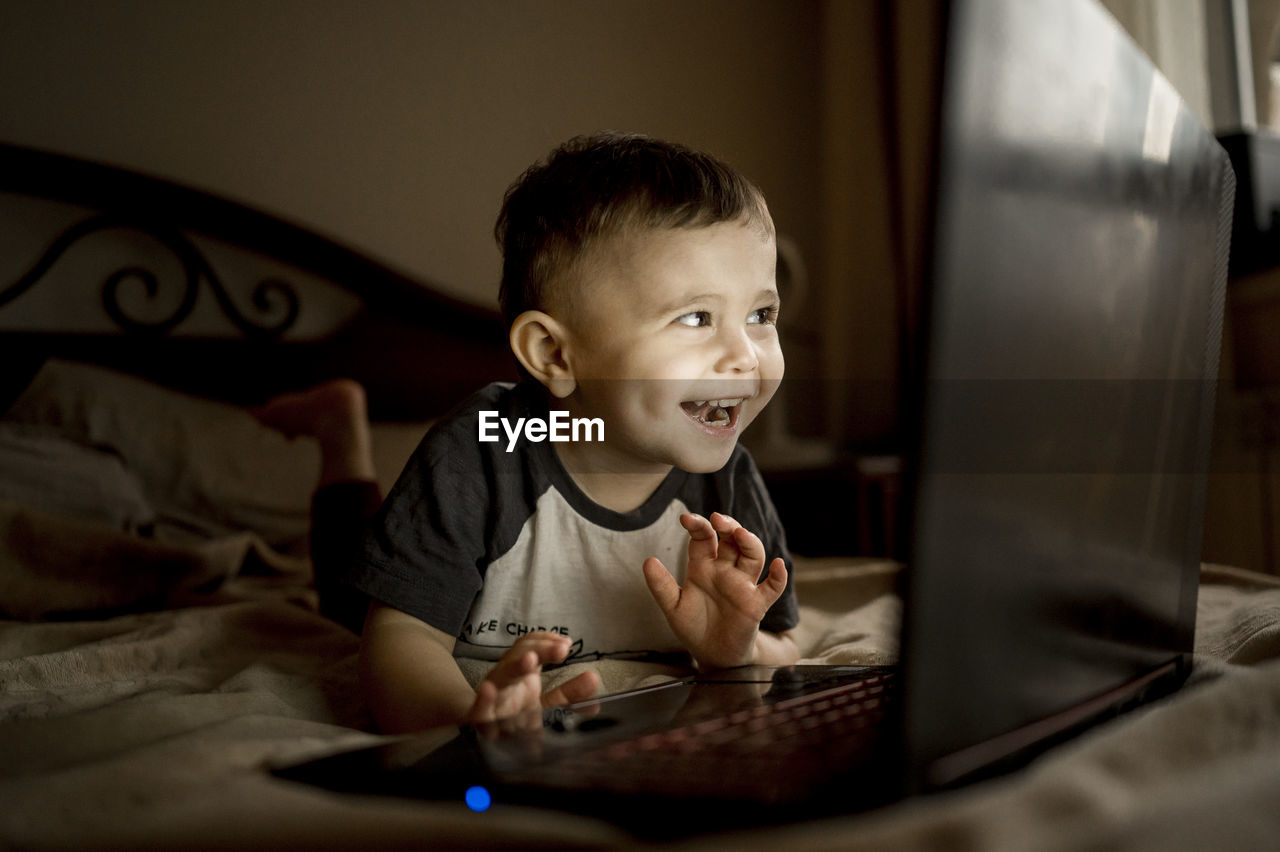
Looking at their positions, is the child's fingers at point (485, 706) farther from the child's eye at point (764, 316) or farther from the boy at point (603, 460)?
the child's eye at point (764, 316)

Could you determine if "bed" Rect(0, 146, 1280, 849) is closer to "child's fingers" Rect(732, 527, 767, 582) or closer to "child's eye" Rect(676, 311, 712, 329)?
"child's fingers" Rect(732, 527, 767, 582)

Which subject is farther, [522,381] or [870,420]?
[870,420]

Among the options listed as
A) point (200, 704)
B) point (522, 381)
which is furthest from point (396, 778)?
point (522, 381)

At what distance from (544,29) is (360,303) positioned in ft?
2.50

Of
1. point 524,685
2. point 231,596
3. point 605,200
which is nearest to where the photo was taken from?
point 524,685

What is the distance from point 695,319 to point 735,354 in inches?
1.7

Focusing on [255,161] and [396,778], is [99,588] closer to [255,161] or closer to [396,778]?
[396,778]

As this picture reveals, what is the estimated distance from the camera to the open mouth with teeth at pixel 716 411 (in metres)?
0.75

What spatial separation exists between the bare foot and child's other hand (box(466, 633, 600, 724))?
→ 2.50 feet

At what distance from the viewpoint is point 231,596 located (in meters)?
1.21

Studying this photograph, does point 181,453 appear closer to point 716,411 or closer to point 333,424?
point 333,424

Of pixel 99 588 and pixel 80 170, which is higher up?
pixel 80 170

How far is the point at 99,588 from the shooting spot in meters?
1.12
